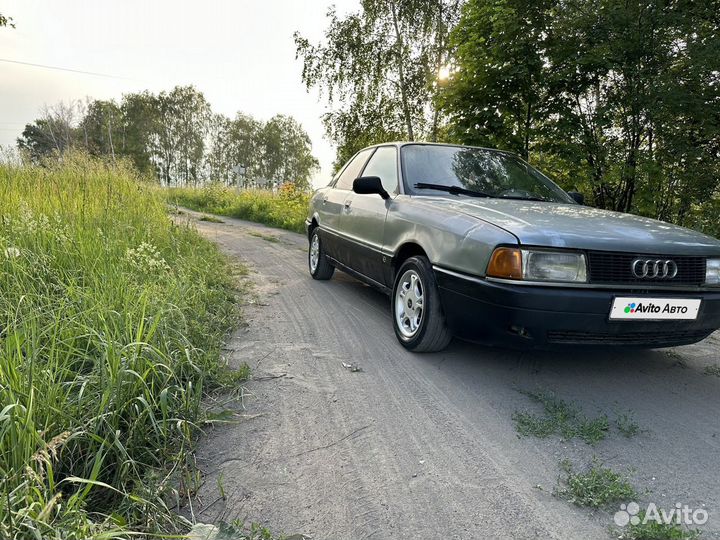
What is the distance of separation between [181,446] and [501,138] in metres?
6.48

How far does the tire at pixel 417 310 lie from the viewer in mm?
3082

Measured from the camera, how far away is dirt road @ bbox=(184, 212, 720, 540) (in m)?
1.70

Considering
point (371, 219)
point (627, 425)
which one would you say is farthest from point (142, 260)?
point (627, 425)

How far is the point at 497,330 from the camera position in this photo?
8.59ft

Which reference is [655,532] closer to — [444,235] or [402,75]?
[444,235]

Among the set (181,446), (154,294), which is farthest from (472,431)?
(154,294)

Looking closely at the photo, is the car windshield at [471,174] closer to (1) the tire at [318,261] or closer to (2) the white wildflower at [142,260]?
(1) the tire at [318,261]

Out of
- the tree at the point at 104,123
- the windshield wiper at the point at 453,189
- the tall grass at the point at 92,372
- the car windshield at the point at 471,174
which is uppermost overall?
the tree at the point at 104,123

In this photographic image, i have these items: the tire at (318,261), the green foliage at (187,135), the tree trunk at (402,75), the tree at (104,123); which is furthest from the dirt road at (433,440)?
the tree at (104,123)

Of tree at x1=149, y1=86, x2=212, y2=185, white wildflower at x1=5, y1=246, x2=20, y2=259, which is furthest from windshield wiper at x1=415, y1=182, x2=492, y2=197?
tree at x1=149, y1=86, x2=212, y2=185

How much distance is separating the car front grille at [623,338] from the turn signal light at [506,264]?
1.25ft

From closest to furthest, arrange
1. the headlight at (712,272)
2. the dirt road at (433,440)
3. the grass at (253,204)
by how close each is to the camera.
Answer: the dirt road at (433,440) → the headlight at (712,272) → the grass at (253,204)

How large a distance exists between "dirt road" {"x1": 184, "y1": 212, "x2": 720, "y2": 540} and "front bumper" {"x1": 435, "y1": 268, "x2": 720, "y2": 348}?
358 mm

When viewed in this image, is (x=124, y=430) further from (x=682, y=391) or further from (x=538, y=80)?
(x=538, y=80)
